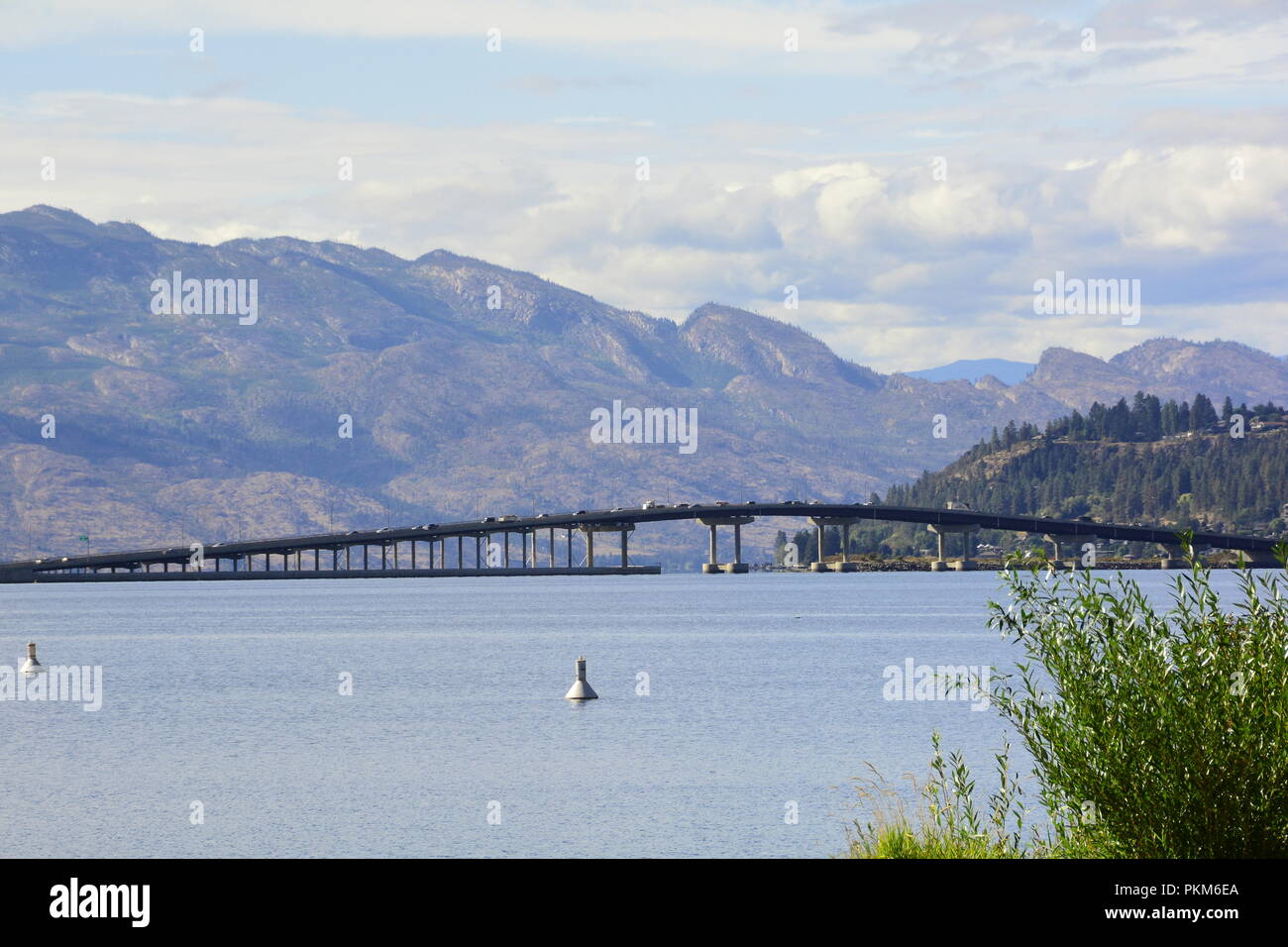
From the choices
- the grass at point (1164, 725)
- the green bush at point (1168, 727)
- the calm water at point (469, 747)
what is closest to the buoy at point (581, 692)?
the calm water at point (469, 747)

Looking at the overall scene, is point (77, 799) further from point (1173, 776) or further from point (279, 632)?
point (279, 632)

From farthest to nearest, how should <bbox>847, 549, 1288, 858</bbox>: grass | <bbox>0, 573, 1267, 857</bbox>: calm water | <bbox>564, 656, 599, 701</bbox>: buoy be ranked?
<bbox>564, 656, 599, 701</bbox>: buoy < <bbox>0, 573, 1267, 857</bbox>: calm water < <bbox>847, 549, 1288, 858</bbox>: grass

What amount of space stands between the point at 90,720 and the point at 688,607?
127m

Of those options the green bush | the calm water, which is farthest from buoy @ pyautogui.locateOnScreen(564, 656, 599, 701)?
the green bush

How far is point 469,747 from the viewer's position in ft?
186

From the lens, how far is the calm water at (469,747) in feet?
128

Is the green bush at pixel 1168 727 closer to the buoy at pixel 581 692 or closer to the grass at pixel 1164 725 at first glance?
the grass at pixel 1164 725

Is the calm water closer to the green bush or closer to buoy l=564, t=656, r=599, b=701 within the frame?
buoy l=564, t=656, r=599, b=701

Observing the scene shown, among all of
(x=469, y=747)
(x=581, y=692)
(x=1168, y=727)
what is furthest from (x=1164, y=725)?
(x=581, y=692)

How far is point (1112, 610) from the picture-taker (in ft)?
67.5

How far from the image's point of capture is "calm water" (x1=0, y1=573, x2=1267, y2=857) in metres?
39.1

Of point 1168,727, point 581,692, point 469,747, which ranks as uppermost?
point 1168,727

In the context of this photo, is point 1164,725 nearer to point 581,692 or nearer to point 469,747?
point 469,747
